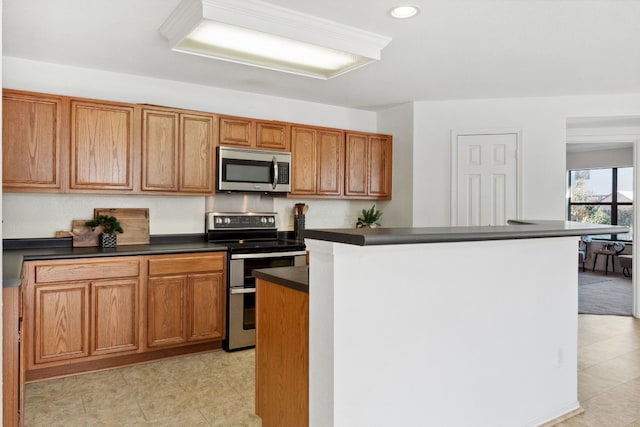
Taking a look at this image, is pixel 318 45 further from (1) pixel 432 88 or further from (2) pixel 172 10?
(1) pixel 432 88

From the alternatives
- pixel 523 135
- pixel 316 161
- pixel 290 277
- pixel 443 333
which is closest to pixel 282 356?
pixel 290 277

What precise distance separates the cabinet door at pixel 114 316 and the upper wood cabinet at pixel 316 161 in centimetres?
191

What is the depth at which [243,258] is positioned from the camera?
3900 mm

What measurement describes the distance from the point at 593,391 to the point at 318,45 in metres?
2.96

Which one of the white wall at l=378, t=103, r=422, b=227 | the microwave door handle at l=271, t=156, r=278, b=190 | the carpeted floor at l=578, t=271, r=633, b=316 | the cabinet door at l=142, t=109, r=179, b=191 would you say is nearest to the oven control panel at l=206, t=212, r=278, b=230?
the microwave door handle at l=271, t=156, r=278, b=190

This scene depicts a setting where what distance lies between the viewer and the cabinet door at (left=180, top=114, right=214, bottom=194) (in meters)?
3.96

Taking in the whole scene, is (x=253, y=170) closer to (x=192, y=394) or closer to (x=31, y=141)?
(x=31, y=141)

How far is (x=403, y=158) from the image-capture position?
17.0 feet

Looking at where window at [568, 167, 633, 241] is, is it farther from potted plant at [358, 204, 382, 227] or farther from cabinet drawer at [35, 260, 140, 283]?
cabinet drawer at [35, 260, 140, 283]

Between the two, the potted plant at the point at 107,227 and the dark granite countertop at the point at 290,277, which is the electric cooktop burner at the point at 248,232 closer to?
the potted plant at the point at 107,227

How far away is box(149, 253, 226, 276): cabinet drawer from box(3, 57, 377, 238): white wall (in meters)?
0.63

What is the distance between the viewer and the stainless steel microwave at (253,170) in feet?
13.6

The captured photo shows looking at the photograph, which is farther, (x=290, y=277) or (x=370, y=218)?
(x=370, y=218)

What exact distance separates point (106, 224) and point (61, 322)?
89cm
